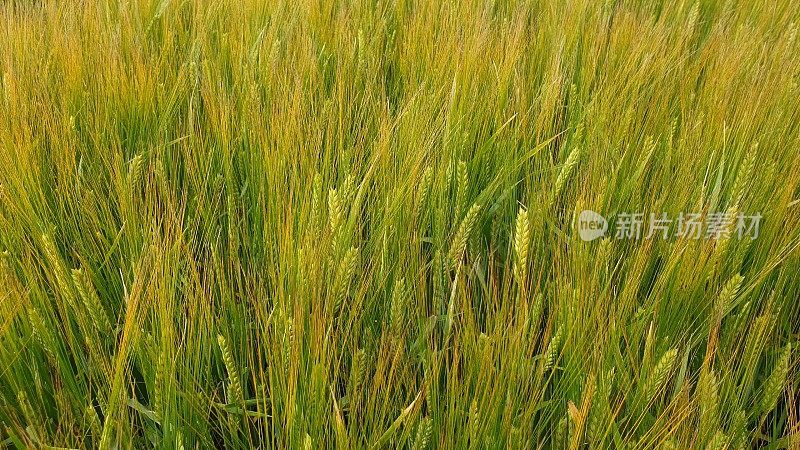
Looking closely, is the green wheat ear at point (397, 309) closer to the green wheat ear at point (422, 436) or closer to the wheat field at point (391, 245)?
the wheat field at point (391, 245)

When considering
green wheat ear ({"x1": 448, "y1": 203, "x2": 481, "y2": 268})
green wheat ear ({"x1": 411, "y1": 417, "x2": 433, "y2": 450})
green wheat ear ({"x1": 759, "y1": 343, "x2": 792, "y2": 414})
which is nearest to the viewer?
green wheat ear ({"x1": 411, "y1": 417, "x2": 433, "y2": 450})

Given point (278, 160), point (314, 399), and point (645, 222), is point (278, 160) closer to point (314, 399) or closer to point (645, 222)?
point (314, 399)

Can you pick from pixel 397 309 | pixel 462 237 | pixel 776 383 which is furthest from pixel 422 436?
pixel 776 383

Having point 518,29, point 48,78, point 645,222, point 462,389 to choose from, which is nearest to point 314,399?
point 462,389

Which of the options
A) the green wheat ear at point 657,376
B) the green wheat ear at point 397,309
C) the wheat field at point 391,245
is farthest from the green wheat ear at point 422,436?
the green wheat ear at point 657,376

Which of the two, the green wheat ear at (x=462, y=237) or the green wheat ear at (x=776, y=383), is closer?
the green wheat ear at (x=776, y=383)

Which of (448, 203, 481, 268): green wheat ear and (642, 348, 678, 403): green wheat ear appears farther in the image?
(448, 203, 481, 268): green wheat ear

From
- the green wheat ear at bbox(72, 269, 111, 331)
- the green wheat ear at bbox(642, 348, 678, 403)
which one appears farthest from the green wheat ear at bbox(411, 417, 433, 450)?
the green wheat ear at bbox(72, 269, 111, 331)

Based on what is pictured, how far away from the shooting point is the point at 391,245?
920 millimetres

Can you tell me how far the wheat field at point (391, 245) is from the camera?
2.27ft

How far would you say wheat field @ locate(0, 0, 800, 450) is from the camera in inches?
27.3

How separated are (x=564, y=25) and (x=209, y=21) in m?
0.84

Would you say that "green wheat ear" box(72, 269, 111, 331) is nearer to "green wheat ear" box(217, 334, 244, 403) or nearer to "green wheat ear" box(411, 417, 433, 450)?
"green wheat ear" box(217, 334, 244, 403)

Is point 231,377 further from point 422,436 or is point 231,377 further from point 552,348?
point 552,348
